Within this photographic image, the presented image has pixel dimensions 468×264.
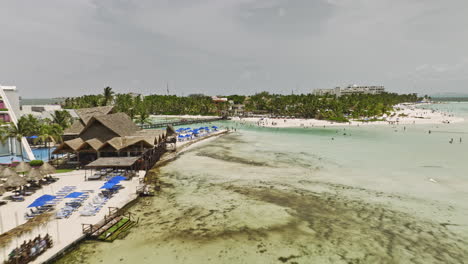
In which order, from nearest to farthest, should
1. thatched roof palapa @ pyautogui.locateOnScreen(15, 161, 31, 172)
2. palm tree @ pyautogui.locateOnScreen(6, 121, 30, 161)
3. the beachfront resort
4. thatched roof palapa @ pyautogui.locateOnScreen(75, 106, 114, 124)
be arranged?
1. the beachfront resort
2. thatched roof palapa @ pyautogui.locateOnScreen(15, 161, 31, 172)
3. palm tree @ pyautogui.locateOnScreen(6, 121, 30, 161)
4. thatched roof palapa @ pyautogui.locateOnScreen(75, 106, 114, 124)

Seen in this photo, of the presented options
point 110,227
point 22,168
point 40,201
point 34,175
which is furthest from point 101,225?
point 22,168

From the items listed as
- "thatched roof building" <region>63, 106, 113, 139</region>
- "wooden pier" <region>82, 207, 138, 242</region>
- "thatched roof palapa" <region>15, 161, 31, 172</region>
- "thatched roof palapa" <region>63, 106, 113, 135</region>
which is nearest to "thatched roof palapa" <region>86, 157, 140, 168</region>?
"thatched roof palapa" <region>15, 161, 31, 172</region>

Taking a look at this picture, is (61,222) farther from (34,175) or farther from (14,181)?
(34,175)

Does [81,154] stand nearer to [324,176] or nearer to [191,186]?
[191,186]

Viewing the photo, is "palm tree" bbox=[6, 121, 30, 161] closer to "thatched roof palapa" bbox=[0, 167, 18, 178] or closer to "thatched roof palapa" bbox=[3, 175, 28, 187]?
"thatched roof palapa" bbox=[0, 167, 18, 178]

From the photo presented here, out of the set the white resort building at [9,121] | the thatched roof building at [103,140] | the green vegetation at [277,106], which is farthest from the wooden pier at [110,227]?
the green vegetation at [277,106]

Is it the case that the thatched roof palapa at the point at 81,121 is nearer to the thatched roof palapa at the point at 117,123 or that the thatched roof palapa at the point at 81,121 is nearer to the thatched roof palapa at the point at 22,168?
the thatched roof palapa at the point at 117,123

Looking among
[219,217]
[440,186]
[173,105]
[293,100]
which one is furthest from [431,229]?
[173,105]
